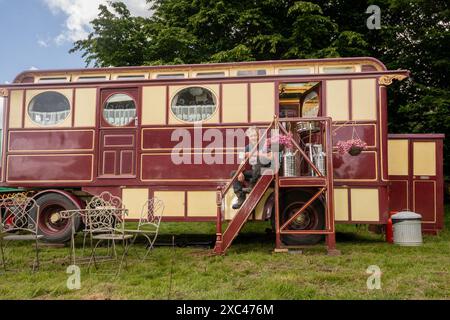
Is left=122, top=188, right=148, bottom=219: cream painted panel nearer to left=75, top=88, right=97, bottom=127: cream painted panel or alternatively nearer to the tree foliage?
left=75, top=88, right=97, bottom=127: cream painted panel

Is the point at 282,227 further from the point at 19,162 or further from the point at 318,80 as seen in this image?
the point at 19,162

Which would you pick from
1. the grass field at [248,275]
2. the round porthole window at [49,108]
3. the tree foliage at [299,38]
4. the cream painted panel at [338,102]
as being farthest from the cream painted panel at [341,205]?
the tree foliage at [299,38]

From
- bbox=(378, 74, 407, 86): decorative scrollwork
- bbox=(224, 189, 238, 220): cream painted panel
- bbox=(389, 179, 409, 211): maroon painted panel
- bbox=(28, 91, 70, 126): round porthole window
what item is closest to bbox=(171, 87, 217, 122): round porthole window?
bbox=(224, 189, 238, 220): cream painted panel

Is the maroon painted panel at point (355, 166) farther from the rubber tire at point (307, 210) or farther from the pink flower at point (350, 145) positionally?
the rubber tire at point (307, 210)

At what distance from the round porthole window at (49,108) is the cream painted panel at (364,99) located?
17.7 feet

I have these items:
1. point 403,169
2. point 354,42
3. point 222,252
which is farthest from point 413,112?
point 222,252

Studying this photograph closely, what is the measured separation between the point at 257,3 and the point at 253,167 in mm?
9999

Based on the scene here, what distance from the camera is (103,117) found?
26.8 ft

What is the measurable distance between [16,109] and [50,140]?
0.94m

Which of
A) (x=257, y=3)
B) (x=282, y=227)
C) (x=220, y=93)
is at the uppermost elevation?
(x=257, y=3)

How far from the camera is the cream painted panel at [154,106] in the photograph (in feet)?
26.3

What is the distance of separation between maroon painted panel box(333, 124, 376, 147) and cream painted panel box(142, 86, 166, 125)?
3.19m

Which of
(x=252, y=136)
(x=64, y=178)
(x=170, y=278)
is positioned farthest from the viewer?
(x=64, y=178)

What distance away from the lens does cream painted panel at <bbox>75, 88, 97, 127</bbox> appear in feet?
26.8
